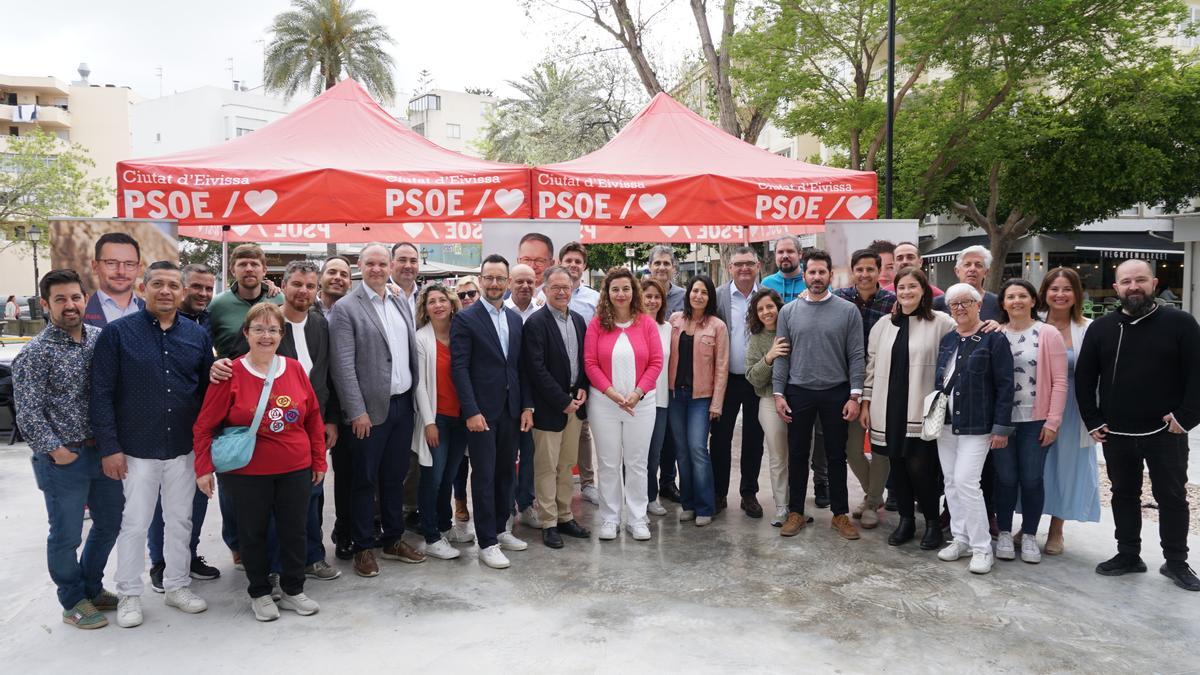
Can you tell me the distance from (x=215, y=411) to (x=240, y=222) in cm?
276

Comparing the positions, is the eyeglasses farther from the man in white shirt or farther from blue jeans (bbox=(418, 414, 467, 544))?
blue jeans (bbox=(418, 414, 467, 544))

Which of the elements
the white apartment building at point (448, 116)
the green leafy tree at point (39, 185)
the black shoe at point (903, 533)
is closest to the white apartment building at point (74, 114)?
the green leafy tree at point (39, 185)

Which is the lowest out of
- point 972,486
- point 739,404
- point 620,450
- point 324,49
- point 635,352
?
point 972,486

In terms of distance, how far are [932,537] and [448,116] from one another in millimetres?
59225

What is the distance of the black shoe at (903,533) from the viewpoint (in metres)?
5.18

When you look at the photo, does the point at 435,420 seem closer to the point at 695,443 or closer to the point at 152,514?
the point at 152,514

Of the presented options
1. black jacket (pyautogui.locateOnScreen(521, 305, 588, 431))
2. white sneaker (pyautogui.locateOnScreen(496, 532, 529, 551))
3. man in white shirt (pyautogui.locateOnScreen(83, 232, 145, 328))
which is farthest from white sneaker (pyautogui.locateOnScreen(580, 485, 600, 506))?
man in white shirt (pyautogui.locateOnScreen(83, 232, 145, 328))

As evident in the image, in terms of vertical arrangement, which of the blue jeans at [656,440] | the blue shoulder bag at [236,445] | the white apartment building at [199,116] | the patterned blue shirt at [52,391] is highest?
the white apartment building at [199,116]

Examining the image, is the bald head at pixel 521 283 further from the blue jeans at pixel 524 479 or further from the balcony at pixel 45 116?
the balcony at pixel 45 116

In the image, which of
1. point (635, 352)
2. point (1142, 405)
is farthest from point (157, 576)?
point (1142, 405)

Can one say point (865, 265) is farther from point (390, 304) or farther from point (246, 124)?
point (246, 124)

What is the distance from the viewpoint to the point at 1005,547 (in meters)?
4.91

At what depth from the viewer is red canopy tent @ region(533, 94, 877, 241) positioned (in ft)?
22.1

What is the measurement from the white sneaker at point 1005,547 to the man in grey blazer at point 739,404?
1588 millimetres
